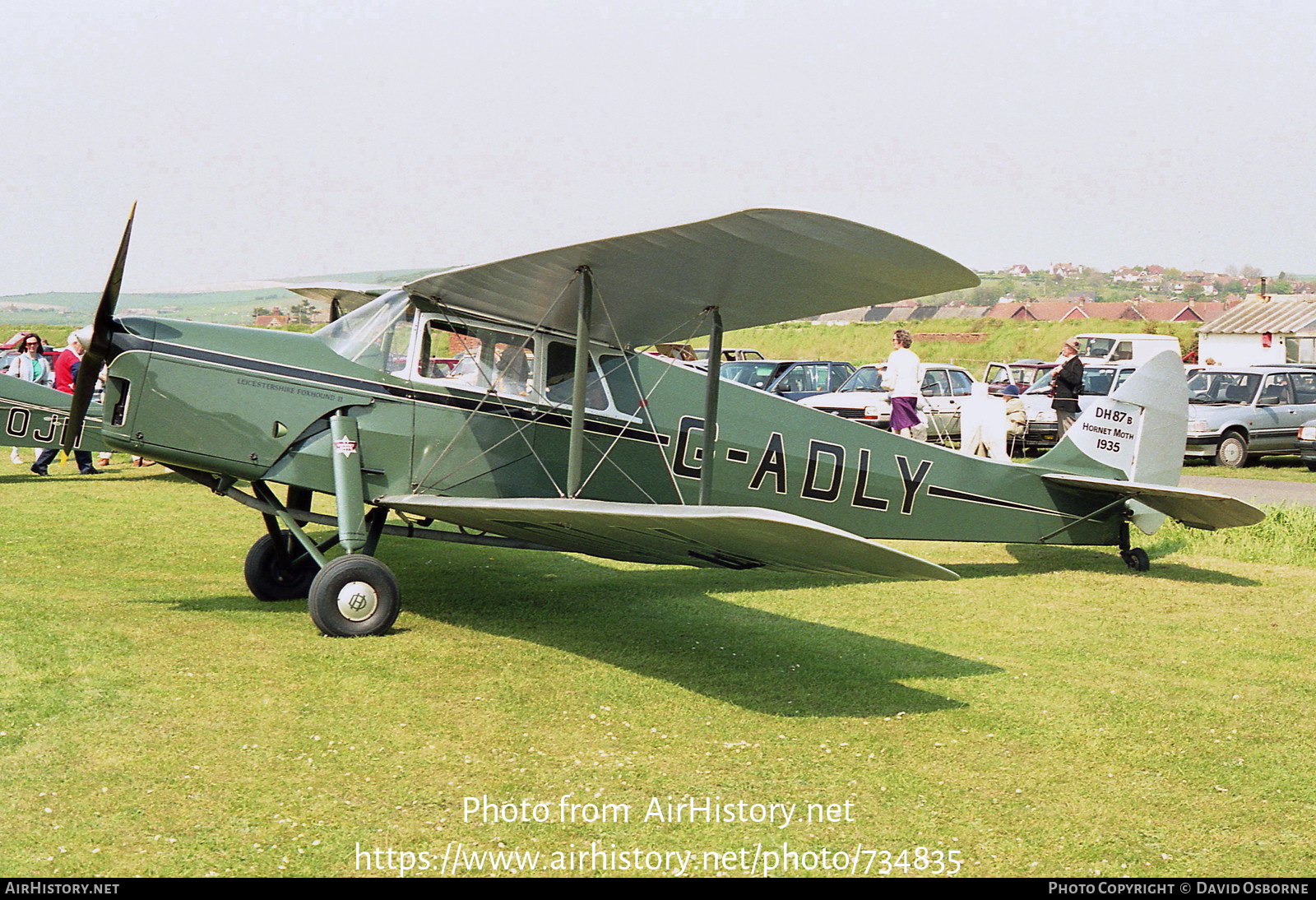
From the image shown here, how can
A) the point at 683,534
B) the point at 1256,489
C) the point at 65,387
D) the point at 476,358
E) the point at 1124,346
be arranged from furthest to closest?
the point at 1124,346, the point at 1256,489, the point at 65,387, the point at 476,358, the point at 683,534

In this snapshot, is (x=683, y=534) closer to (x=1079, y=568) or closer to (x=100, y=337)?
(x=100, y=337)

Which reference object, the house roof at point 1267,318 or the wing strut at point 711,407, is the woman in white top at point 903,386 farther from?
the house roof at point 1267,318

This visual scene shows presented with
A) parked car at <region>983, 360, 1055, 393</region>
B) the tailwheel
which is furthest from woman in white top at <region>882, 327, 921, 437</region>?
parked car at <region>983, 360, 1055, 393</region>

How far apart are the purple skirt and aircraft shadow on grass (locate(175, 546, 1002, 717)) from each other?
5.97m

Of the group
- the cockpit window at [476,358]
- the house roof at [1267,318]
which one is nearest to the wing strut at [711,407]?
the cockpit window at [476,358]

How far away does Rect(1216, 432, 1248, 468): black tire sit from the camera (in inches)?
832

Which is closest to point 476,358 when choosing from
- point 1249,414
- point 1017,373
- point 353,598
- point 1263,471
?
point 353,598

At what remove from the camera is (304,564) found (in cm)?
893

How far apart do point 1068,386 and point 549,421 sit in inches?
503

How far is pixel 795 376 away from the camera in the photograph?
25.6m

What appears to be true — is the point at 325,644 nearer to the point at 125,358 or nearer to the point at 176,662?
the point at 176,662

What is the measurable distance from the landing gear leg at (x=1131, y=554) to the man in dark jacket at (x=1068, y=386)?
8675mm

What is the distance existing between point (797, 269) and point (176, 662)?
4216mm

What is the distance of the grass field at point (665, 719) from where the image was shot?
177 inches
